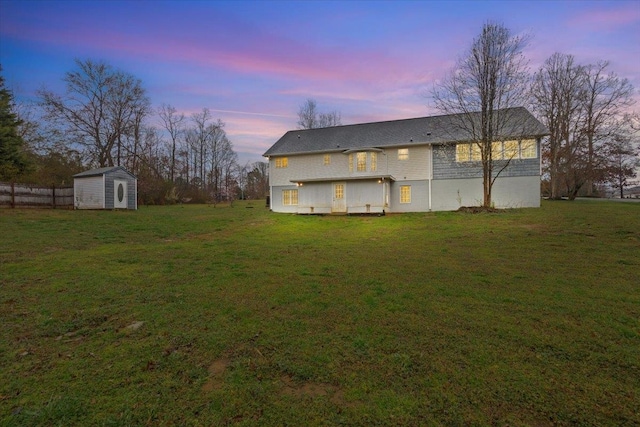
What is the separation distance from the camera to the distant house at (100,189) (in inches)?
787

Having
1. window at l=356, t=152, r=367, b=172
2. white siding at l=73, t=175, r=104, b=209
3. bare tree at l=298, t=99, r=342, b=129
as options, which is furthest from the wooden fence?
bare tree at l=298, t=99, r=342, b=129

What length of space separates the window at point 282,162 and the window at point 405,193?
926 centimetres

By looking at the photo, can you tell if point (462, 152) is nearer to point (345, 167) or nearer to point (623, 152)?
point (345, 167)

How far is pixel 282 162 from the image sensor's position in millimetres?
24547

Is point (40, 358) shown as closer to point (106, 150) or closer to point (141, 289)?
point (141, 289)

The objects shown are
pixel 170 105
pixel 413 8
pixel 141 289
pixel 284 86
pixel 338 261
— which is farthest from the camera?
pixel 170 105

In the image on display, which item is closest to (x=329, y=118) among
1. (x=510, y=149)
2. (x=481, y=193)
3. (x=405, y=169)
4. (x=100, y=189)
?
(x=405, y=169)

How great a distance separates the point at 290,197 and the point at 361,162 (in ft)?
20.3

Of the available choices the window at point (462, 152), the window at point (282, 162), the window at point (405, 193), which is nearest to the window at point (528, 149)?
the window at point (462, 152)

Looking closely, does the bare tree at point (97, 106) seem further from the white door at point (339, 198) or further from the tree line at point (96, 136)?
the white door at point (339, 198)

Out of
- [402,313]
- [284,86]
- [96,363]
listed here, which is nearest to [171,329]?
[96,363]

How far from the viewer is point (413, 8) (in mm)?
12180

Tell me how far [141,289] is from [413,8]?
13.7 m

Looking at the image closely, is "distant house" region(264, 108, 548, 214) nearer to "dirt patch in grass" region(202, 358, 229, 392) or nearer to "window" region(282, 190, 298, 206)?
"window" region(282, 190, 298, 206)
